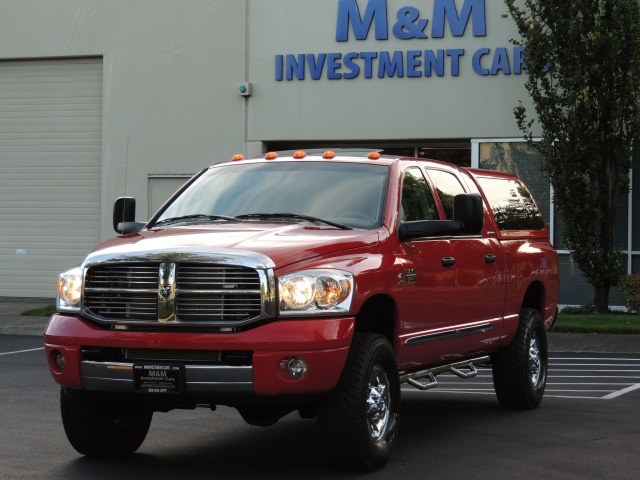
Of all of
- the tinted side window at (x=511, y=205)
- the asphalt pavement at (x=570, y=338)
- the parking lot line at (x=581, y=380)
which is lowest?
the parking lot line at (x=581, y=380)

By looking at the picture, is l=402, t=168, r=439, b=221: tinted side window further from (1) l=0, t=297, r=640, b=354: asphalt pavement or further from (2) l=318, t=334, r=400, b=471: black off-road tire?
(1) l=0, t=297, r=640, b=354: asphalt pavement

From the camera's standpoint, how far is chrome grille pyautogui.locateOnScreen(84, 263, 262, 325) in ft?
24.6

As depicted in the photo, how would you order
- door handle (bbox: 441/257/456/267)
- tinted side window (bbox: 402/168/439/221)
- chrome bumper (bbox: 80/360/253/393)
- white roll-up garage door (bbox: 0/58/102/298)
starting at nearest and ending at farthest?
1. chrome bumper (bbox: 80/360/253/393)
2. tinted side window (bbox: 402/168/439/221)
3. door handle (bbox: 441/257/456/267)
4. white roll-up garage door (bbox: 0/58/102/298)

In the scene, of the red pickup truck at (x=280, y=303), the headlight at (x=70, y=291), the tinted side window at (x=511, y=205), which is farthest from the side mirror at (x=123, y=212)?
the tinted side window at (x=511, y=205)

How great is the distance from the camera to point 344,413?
7586mm

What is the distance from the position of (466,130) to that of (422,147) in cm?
120

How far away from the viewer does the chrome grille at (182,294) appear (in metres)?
7.49

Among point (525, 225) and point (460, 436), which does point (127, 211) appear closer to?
point (460, 436)

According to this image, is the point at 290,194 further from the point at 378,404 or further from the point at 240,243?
the point at 378,404

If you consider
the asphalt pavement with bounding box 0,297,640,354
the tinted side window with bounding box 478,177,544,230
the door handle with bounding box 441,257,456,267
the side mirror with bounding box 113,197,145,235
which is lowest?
the asphalt pavement with bounding box 0,297,640,354

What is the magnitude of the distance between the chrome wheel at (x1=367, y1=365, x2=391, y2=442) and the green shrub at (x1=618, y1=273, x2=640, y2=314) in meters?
13.8

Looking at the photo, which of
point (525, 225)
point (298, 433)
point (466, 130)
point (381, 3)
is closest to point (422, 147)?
point (466, 130)

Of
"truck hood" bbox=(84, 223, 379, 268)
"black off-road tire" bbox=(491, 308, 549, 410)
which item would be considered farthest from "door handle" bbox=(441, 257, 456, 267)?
"black off-road tire" bbox=(491, 308, 549, 410)

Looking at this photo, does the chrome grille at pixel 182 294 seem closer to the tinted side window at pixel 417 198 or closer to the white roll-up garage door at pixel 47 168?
the tinted side window at pixel 417 198
